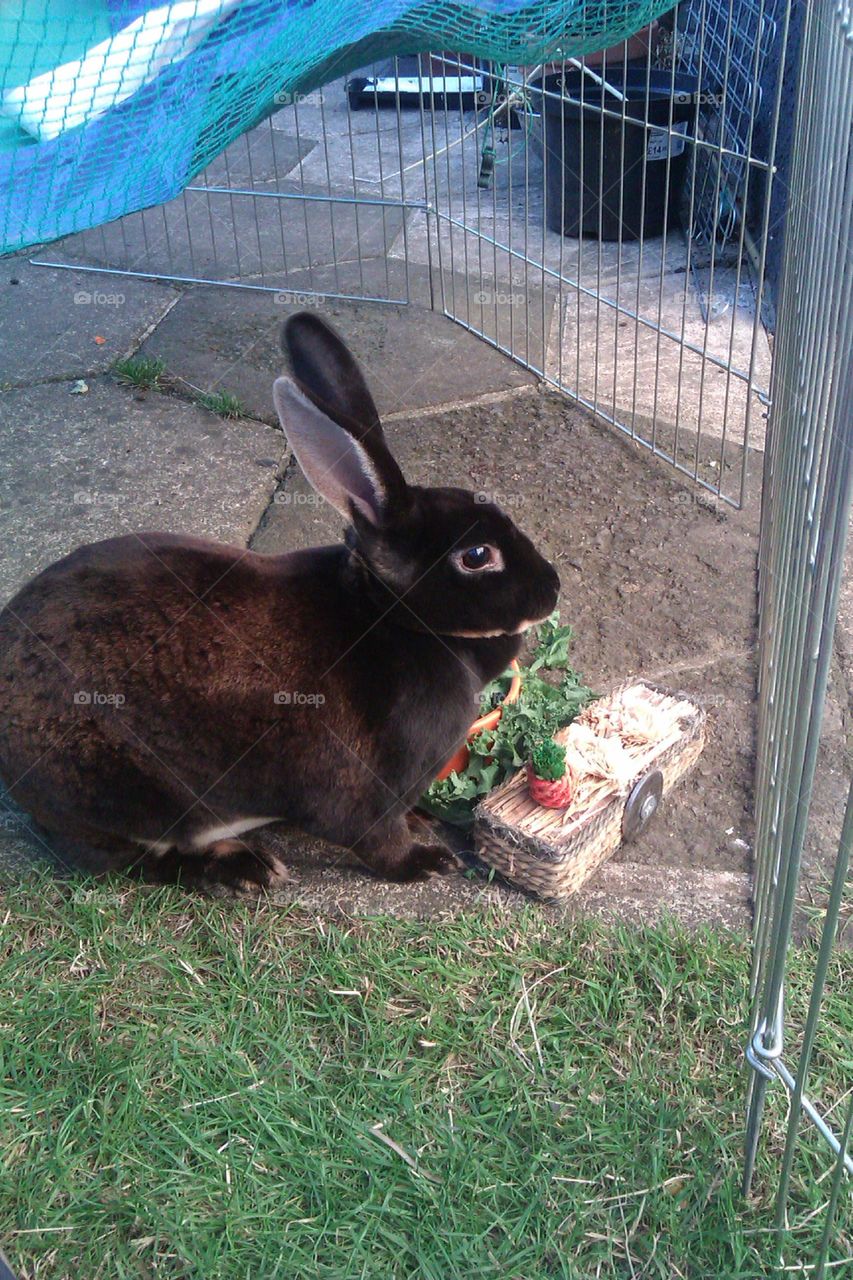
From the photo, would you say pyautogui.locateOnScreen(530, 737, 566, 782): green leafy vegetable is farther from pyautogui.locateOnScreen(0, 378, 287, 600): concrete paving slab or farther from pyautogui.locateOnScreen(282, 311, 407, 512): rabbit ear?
pyautogui.locateOnScreen(0, 378, 287, 600): concrete paving slab

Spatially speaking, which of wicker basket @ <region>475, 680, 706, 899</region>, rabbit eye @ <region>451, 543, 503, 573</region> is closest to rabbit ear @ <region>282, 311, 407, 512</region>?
rabbit eye @ <region>451, 543, 503, 573</region>

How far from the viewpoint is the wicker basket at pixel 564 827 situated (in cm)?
251

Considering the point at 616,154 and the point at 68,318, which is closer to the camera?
the point at 68,318

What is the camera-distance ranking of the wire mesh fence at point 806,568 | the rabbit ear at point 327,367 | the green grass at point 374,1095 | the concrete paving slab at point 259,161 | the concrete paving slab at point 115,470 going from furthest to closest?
the concrete paving slab at point 259,161 < the concrete paving slab at point 115,470 < the rabbit ear at point 327,367 < the green grass at point 374,1095 < the wire mesh fence at point 806,568

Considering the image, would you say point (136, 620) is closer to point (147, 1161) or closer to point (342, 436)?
point (342, 436)

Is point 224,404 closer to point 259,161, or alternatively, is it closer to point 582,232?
point 582,232

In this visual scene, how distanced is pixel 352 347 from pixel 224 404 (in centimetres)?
64

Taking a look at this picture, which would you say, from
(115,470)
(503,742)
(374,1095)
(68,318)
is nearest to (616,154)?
(68,318)

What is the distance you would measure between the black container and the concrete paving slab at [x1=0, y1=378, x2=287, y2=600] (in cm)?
199

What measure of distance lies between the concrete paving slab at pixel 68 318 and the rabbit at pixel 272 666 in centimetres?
241

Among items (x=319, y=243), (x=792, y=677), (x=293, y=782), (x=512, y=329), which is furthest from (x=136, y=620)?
(x=319, y=243)

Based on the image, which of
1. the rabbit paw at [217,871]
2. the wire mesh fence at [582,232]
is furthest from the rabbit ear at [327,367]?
the wire mesh fence at [582,232]

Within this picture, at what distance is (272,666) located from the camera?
2430mm

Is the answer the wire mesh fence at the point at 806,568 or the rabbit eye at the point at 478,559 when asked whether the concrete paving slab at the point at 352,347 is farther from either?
the rabbit eye at the point at 478,559
